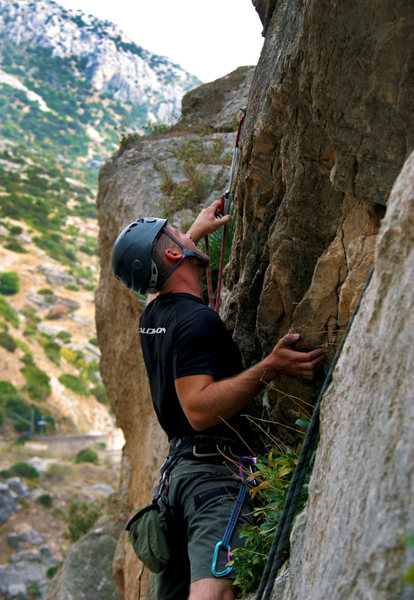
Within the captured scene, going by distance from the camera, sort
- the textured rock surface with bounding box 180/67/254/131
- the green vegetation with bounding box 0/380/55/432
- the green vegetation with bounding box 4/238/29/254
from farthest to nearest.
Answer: the green vegetation with bounding box 4/238/29/254 → the green vegetation with bounding box 0/380/55/432 → the textured rock surface with bounding box 180/67/254/131

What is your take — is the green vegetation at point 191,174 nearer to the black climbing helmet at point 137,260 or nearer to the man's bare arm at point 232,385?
the black climbing helmet at point 137,260

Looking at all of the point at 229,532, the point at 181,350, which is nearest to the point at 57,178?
the point at 181,350

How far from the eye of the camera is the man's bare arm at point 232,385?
3023 millimetres

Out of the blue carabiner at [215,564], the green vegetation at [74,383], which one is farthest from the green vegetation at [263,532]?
the green vegetation at [74,383]

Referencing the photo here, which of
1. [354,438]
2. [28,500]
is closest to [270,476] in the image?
[354,438]

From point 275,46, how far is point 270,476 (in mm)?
2428

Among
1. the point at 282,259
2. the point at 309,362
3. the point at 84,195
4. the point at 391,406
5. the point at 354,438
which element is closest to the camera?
the point at 391,406

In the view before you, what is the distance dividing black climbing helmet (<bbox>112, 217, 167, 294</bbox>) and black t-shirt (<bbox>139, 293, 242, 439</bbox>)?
0.43 feet

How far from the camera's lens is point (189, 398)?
3041 millimetres

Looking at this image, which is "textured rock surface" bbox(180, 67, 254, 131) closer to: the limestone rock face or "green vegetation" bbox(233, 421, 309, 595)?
the limestone rock face

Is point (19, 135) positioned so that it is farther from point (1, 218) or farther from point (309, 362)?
point (309, 362)

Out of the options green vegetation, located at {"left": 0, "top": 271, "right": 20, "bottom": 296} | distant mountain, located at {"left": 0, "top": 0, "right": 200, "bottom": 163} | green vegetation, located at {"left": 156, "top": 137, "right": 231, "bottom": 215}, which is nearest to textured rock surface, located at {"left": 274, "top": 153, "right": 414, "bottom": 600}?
green vegetation, located at {"left": 156, "top": 137, "right": 231, "bottom": 215}

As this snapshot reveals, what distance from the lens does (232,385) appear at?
3045mm

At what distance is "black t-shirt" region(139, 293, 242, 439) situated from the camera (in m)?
3.12
